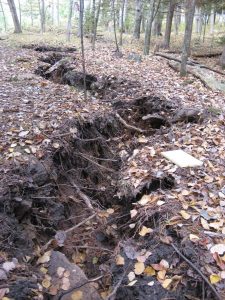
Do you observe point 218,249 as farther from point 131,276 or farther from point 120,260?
point 120,260

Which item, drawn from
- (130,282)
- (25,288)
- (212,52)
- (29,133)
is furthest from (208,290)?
(212,52)

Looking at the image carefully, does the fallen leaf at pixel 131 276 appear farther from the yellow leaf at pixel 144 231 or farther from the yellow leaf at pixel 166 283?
the yellow leaf at pixel 144 231

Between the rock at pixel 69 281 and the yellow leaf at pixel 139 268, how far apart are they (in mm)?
476

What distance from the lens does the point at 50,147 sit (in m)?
5.06

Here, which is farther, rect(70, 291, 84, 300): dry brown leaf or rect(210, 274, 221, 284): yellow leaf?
rect(70, 291, 84, 300): dry brown leaf

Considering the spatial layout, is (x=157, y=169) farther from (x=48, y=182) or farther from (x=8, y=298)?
(x=8, y=298)

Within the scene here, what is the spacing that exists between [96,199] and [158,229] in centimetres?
184

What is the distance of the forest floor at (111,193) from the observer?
3.17m

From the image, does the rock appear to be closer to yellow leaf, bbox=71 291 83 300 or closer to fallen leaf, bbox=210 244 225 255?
yellow leaf, bbox=71 291 83 300

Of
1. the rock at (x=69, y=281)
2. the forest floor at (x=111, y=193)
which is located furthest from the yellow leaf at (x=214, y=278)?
the rock at (x=69, y=281)

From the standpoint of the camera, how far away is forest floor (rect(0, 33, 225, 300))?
3.17 meters

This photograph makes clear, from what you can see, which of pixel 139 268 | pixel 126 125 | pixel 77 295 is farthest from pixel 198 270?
pixel 126 125

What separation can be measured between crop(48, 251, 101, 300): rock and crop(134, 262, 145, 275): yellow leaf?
18.7 inches

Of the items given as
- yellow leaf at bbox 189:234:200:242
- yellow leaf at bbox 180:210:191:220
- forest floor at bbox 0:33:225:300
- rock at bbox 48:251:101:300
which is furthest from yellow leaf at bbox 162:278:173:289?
yellow leaf at bbox 180:210:191:220
